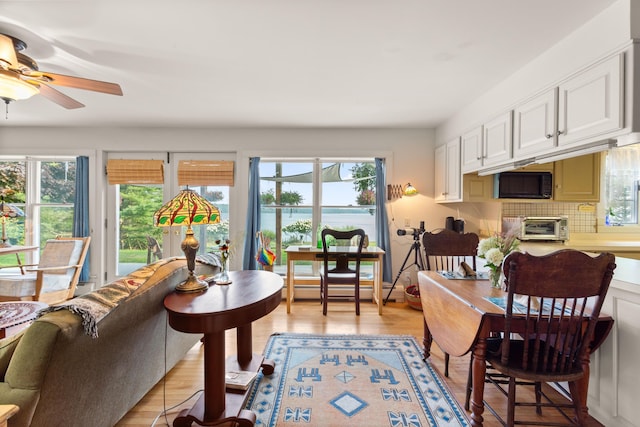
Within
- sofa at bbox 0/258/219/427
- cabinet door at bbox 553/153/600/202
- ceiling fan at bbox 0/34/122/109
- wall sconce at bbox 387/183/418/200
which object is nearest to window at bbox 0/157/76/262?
ceiling fan at bbox 0/34/122/109

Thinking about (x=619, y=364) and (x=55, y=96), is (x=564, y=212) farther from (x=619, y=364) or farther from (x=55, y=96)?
(x=55, y=96)

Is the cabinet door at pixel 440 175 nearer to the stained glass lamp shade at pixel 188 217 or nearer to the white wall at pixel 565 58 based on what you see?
the white wall at pixel 565 58

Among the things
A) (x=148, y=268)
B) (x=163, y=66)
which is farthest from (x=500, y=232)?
(x=163, y=66)

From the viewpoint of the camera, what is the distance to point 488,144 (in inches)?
111

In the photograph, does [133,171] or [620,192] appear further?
[133,171]

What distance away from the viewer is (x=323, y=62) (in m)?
2.29

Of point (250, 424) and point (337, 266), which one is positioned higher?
point (337, 266)

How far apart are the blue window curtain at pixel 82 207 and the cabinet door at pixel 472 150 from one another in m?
4.85

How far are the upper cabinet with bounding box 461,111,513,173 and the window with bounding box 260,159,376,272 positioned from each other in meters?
1.33

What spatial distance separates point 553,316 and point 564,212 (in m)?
2.60

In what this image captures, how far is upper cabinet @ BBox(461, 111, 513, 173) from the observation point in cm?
251

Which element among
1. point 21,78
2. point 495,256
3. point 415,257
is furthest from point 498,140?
point 21,78

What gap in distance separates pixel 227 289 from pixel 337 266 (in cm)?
194

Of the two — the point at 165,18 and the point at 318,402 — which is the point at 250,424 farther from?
the point at 165,18
